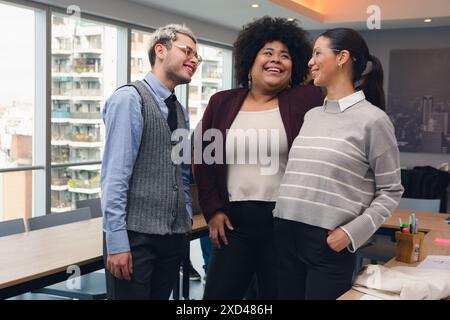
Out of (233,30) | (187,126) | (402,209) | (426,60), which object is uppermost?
(233,30)

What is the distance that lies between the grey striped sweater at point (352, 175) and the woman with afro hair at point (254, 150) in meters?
0.25

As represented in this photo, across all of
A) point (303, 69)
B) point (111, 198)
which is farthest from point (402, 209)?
point (111, 198)

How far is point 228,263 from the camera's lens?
1977mm

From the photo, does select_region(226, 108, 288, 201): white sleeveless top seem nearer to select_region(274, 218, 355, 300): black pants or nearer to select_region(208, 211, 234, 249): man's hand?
select_region(208, 211, 234, 249): man's hand

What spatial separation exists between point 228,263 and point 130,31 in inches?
174

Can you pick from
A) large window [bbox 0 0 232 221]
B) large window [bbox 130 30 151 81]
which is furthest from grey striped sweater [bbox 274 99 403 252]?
large window [bbox 130 30 151 81]

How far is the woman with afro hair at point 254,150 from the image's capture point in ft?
6.21

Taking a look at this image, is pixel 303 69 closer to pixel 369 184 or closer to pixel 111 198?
pixel 369 184

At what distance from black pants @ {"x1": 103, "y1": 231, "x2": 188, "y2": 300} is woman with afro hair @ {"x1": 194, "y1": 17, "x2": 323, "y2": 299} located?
232 mm

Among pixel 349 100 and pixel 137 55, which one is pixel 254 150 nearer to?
pixel 349 100

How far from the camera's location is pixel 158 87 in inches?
71.5

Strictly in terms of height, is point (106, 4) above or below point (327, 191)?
above

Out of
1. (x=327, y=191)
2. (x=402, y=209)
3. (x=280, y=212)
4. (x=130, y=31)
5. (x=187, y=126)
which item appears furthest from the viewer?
(x=130, y=31)

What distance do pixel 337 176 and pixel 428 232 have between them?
158 cm
